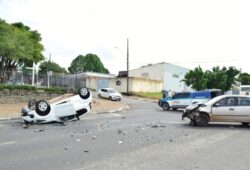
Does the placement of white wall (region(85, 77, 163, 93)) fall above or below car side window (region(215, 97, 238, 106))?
above

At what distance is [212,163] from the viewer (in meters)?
7.97

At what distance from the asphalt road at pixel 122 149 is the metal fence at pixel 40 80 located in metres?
16.2

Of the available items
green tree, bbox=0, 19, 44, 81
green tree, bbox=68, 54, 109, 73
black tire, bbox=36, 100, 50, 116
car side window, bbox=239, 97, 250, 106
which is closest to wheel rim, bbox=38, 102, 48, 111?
black tire, bbox=36, 100, 50, 116

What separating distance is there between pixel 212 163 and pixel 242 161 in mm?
813

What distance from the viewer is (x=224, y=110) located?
52.5ft

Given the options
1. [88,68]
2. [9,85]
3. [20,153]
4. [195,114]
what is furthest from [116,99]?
[88,68]

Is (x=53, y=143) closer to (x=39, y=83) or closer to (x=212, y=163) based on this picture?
(x=212, y=163)

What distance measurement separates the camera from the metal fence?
29219 millimetres

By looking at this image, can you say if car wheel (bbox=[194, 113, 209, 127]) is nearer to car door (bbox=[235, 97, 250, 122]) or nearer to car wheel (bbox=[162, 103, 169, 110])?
car door (bbox=[235, 97, 250, 122])

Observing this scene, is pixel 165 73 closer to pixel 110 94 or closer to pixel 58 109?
pixel 110 94

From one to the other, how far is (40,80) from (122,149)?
77.2ft

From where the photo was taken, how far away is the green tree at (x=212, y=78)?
56594mm

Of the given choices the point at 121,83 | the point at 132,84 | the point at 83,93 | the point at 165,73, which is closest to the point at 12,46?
the point at 132,84

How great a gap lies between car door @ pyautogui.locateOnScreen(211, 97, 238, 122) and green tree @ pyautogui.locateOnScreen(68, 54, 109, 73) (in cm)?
9369
